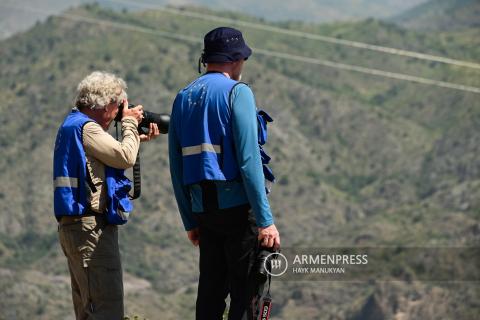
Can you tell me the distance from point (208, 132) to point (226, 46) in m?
0.59

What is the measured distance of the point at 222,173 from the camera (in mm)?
7348

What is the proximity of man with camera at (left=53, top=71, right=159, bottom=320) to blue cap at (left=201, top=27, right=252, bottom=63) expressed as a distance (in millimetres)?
746

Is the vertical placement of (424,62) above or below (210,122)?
below

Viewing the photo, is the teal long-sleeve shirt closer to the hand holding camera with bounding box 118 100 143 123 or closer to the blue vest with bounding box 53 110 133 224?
the blue vest with bounding box 53 110 133 224

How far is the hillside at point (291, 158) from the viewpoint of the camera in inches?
3585

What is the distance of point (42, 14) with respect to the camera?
15750cm

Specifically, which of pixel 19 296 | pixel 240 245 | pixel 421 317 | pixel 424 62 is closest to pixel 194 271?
pixel 19 296

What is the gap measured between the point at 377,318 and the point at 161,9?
94953 mm

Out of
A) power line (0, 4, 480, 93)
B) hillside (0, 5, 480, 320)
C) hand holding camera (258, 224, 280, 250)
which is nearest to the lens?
hand holding camera (258, 224, 280, 250)

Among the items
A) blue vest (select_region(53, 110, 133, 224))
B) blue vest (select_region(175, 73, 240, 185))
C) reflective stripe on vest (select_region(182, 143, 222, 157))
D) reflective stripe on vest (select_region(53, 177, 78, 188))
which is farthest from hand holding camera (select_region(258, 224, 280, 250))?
reflective stripe on vest (select_region(53, 177, 78, 188))

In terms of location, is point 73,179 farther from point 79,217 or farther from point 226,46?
point 226,46

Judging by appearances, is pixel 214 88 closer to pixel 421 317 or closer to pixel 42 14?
pixel 421 317

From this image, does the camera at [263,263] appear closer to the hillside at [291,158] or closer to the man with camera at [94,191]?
the man with camera at [94,191]

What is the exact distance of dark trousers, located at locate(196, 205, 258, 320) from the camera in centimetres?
739
